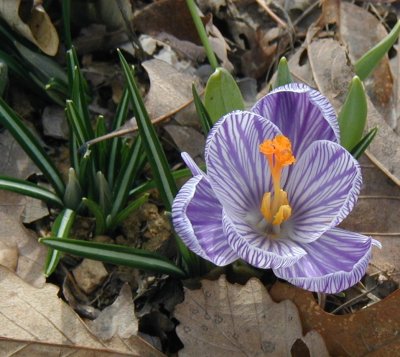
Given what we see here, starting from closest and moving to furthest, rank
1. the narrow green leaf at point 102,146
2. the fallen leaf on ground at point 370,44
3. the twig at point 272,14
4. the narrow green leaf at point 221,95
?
the narrow green leaf at point 221,95 < the narrow green leaf at point 102,146 < the fallen leaf on ground at point 370,44 < the twig at point 272,14

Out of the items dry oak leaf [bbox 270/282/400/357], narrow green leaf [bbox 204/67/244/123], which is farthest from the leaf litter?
narrow green leaf [bbox 204/67/244/123]

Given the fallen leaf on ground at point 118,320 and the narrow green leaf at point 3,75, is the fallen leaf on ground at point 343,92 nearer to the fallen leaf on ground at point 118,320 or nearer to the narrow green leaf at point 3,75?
the fallen leaf on ground at point 118,320

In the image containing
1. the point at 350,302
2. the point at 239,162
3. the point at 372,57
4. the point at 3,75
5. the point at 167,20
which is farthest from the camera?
the point at 167,20

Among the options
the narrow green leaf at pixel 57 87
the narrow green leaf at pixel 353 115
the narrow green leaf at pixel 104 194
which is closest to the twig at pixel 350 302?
the narrow green leaf at pixel 353 115

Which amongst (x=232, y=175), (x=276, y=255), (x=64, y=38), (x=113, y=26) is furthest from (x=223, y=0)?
(x=276, y=255)

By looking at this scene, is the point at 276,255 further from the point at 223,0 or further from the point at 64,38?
the point at 223,0

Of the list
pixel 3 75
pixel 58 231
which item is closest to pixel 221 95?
pixel 58 231

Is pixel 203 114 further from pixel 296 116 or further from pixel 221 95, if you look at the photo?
pixel 296 116
